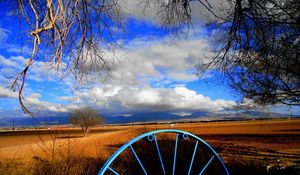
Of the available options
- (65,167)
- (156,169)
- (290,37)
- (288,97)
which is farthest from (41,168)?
(288,97)

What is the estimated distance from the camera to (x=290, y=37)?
7.52m

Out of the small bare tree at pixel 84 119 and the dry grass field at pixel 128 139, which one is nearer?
the dry grass field at pixel 128 139

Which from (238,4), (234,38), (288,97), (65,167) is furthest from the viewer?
(288,97)

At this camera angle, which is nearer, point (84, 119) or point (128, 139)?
point (128, 139)

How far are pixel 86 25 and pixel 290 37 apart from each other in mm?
5383

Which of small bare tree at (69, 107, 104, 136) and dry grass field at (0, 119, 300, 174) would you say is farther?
small bare tree at (69, 107, 104, 136)

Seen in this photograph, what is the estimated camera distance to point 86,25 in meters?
4.06

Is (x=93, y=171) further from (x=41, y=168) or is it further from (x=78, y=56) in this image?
(x=78, y=56)

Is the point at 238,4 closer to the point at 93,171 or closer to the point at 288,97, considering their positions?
the point at 93,171

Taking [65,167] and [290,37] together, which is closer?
[65,167]

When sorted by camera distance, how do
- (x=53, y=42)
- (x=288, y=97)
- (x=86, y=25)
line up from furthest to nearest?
(x=288, y=97) < (x=86, y=25) < (x=53, y=42)

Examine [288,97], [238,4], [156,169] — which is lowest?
[156,169]

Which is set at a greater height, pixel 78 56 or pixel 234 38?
pixel 234 38

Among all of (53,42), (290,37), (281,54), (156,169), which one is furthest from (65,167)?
(290,37)
